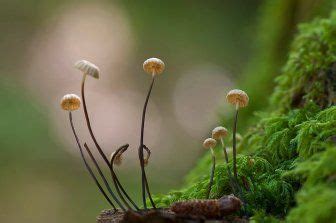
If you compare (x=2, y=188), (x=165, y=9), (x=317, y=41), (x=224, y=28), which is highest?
(x=165, y=9)

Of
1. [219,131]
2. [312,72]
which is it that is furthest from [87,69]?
[312,72]

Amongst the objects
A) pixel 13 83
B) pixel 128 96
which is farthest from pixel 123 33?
pixel 13 83

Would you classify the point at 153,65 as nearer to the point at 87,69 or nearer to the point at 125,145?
the point at 87,69

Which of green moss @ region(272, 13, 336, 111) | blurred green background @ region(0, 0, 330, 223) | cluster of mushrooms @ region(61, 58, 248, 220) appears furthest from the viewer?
blurred green background @ region(0, 0, 330, 223)

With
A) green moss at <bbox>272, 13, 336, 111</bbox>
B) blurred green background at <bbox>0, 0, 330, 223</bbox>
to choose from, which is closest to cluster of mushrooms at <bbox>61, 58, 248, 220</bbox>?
green moss at <bbox>272, 13, 336, 111</bbox>

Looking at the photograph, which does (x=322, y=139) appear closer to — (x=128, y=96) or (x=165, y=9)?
(x=165, y=9)

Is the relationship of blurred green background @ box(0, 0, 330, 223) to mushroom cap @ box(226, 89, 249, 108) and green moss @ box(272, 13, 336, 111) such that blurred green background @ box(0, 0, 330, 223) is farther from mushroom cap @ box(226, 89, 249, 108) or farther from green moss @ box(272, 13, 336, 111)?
mushroom cap @ box(226, 89, 249, 108)
